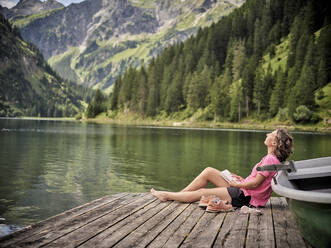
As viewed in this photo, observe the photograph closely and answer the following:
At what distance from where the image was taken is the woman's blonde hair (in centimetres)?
779

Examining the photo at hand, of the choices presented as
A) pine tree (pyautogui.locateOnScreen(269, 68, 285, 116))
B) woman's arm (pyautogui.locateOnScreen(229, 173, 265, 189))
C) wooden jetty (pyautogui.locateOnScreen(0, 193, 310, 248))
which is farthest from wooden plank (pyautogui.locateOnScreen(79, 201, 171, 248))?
pine tree (pyautogui.locateOnScreen(269, 68, 285, 116))

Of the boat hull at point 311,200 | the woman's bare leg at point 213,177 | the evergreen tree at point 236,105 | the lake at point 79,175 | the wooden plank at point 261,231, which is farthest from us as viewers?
the evergreen tree at point 236,105

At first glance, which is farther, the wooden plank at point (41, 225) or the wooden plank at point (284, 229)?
the wooden plank at point (284, 229)

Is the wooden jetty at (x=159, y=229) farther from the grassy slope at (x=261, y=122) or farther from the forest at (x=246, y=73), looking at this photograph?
the forest at (x=246, y=73)

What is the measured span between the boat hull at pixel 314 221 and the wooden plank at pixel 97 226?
414cm

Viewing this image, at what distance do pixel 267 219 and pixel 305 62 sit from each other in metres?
107

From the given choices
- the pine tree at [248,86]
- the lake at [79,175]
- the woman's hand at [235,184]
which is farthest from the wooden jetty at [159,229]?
the pine tree at [248,86]

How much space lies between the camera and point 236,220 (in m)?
7.62

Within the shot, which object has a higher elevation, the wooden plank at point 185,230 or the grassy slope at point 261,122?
the grassy slope at point 261,122

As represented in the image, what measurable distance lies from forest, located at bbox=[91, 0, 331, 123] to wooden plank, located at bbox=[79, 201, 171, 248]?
3421 inches

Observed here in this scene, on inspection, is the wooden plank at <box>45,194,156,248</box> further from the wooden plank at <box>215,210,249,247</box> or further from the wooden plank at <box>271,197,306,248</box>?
the wooden plank at <box>271,197,306,248</box>

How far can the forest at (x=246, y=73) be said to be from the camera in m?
96.9

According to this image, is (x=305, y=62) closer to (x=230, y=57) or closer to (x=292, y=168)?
(x=230, y=57)

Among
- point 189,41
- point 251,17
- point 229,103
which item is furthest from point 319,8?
point 189,41
